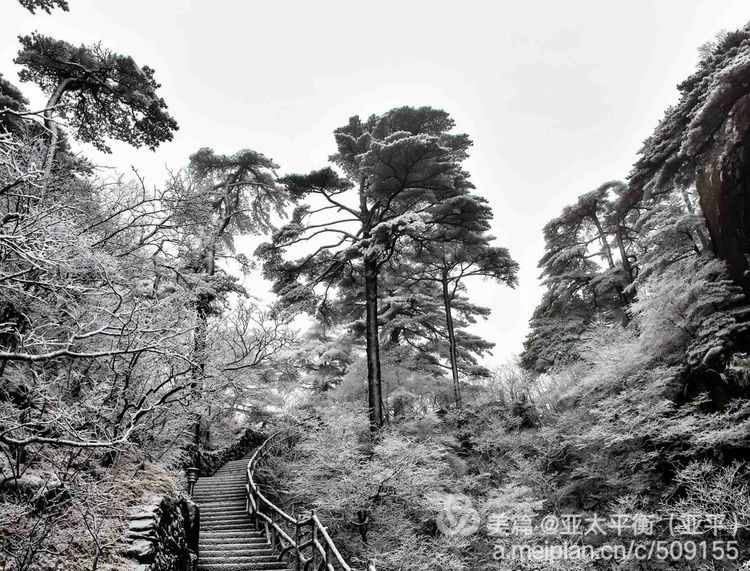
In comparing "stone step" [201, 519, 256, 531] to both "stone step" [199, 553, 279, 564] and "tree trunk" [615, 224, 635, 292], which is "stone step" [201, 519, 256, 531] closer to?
"stone step" [199, 553, 279, 564]

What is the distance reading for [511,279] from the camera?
688 inches

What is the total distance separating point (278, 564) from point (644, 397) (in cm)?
970

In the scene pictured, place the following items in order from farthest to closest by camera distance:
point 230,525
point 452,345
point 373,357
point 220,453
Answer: point 452,345
point 220,453
point 373,357
point 230,525

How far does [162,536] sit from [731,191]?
15.2 m

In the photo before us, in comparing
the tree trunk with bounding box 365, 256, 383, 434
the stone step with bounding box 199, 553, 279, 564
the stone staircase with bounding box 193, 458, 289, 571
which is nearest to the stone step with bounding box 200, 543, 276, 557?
the stone staircase with bounding box 193, 458, 289, 571

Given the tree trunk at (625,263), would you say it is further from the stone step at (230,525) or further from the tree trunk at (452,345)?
the stone step at (230,525)

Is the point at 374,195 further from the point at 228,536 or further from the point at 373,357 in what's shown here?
the point at 228,536

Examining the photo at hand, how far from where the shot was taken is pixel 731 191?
11008 mm

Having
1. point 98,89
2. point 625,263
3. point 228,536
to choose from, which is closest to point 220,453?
point 228,536

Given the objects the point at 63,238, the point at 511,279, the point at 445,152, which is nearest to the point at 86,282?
the point at 63,238

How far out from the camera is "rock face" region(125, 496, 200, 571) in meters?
5.21

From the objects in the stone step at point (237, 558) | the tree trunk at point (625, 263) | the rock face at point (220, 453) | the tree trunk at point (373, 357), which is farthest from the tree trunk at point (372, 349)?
the tree trunk at point (625, 263)

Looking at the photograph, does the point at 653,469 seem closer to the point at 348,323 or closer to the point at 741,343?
the point at 741,343

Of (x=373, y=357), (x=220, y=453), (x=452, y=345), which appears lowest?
(x=220, y=453)
